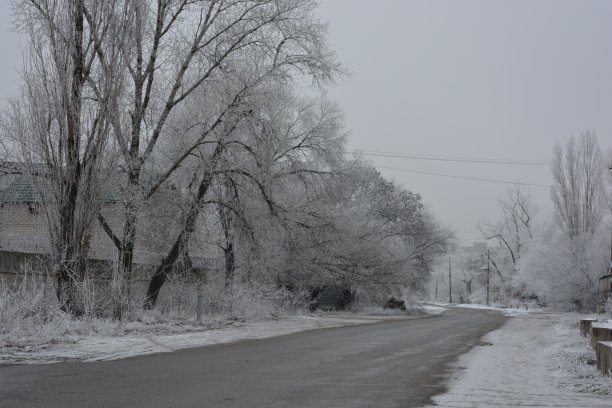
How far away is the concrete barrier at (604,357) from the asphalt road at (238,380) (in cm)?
236

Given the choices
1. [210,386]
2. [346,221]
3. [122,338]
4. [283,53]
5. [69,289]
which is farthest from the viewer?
[346,221]

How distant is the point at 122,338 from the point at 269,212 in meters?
10.5

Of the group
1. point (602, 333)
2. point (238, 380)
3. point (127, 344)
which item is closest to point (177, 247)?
point (127, 344)

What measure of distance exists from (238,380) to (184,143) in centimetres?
1445

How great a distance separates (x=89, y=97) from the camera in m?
16.8

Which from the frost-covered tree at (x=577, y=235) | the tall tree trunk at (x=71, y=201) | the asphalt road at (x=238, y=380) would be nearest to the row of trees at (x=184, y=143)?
the tall tree trunk at (x=71, y=201)

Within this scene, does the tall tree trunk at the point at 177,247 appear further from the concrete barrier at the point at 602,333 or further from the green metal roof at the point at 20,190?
the concrete barrier at the point at 602,333

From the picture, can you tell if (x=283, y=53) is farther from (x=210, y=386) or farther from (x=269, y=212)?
(x=210, y=386)

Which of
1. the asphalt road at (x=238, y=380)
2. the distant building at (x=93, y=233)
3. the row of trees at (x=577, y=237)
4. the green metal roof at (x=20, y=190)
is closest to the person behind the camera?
the asphalt road at (x=238, y=380)

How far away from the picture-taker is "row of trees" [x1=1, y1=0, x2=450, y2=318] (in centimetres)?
1609

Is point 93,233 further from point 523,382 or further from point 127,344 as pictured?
point 523,382

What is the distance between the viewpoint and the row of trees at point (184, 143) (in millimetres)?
16094

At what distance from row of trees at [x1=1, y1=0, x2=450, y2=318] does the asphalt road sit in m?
6.56

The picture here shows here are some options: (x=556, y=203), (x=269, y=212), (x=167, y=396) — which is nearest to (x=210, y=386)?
(x=167, y=396)
